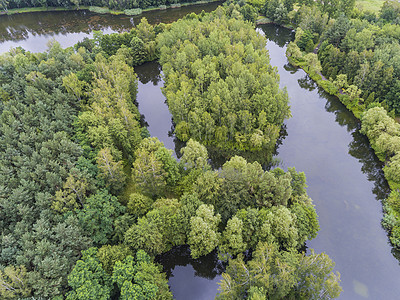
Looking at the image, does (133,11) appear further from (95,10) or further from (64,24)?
(64,24)

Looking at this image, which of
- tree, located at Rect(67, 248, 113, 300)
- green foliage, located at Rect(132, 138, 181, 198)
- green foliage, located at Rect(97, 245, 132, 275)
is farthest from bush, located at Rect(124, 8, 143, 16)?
tree, located at Rect(67, 248, 113, 300)

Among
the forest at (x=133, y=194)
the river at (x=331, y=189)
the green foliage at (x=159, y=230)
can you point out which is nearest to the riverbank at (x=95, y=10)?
the river at (x=331, y=189)

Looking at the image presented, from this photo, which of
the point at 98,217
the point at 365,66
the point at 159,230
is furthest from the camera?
the point at 365,66

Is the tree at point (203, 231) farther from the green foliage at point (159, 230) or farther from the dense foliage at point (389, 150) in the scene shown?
the dense foliage at point (389, 150)

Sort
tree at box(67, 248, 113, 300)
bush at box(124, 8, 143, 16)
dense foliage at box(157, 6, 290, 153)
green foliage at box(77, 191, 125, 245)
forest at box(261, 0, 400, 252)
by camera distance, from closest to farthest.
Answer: tree at box(67, 248, 113, 300) → green foliage at box(77, 191, 125, 245) → forest at box(261, 0, 400, 252) → dense foliage at box(157, 6, 290, 153) → bush at box(124, 8, 143, 16)

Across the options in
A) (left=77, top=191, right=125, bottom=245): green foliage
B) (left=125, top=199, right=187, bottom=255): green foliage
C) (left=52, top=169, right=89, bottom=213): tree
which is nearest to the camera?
(left=125, top=199, right=187, bottom=255): green foliage

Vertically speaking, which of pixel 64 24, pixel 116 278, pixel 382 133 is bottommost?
pixel 116 278

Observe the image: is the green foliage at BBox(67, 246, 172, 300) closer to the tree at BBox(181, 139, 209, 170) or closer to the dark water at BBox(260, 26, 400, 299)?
the tree at BBox(181, 139, 209, 170)

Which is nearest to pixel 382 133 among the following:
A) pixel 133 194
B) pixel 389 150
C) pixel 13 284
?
pixel 389 150
